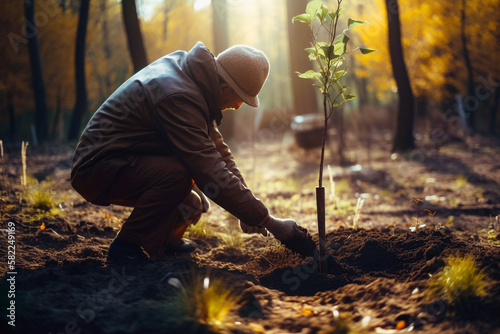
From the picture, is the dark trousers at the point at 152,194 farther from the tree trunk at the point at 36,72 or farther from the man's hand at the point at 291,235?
the tree trunk at the point at 36,72

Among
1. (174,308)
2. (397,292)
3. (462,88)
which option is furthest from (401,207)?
(462,88)

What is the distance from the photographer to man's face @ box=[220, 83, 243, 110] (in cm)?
289

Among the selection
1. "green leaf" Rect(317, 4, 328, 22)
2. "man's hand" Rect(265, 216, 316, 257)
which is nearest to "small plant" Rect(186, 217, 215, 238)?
"man's hand" Rect(265, 216, 316, 257)

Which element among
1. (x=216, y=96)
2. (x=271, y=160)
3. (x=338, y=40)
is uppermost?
(x=338, y=40)

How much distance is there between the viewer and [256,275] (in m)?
2.92

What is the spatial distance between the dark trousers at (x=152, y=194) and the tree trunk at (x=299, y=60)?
7.48m

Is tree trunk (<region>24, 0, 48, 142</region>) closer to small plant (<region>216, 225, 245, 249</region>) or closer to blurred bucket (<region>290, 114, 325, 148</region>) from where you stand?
blurred bucket (<region>290, 114, 325, 148</region>)

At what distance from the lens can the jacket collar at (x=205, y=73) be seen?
2.78m

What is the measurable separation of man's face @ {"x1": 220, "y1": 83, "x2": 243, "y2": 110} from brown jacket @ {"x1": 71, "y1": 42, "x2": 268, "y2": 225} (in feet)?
0.26

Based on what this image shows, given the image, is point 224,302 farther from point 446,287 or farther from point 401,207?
point 401,207

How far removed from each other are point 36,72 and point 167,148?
1142cm

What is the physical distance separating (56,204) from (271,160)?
7022 millimetres

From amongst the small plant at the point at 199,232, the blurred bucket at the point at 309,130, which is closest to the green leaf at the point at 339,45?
the small plant at the point at 199,232

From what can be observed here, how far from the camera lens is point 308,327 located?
2031 millimetres
